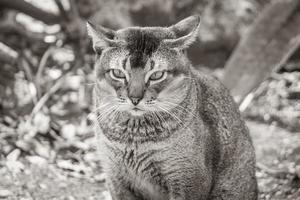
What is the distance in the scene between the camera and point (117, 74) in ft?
14.9

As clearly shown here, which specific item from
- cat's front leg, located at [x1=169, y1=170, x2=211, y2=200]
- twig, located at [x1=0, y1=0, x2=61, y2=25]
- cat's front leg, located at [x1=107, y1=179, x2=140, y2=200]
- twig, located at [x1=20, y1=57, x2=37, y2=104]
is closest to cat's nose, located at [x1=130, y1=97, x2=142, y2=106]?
cat's front leg, located at [x1=169, y1=170, x2=211, y2=200]

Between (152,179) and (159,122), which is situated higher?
(159,122)

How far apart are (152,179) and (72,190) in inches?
65.9

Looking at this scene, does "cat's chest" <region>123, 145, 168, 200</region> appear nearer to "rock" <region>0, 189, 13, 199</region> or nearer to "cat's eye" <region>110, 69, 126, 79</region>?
"cat's eye" <region>110, 69, 126, 79</region>

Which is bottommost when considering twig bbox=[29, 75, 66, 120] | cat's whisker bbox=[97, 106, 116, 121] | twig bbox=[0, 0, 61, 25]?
twig bbox=[29, 75, 66, 120]

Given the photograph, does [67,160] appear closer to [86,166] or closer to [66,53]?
[86,166]

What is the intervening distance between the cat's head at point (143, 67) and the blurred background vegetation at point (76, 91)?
5.90 ft

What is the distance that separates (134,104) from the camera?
4.39 m

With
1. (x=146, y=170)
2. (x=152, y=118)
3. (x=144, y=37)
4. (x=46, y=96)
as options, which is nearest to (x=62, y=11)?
(x=46, y=96)

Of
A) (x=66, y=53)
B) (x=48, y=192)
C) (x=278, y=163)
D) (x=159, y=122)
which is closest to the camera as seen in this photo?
(x=159, y=122)

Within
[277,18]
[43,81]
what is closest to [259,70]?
[277,18]

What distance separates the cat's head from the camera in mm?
4445

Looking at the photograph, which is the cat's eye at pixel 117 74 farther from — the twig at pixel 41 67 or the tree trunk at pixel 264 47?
the tree trunk at pixel 264 47

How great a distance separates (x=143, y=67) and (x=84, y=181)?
2.38m
